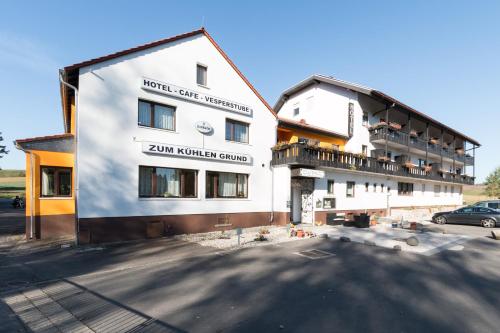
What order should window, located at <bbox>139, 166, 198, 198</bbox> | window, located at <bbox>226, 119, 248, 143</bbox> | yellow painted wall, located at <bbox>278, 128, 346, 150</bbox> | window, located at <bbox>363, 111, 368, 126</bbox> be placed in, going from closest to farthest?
1. window, located at <bbox>139, 166, 198, 198</bbox>
2. window, located at <bbox>226, 119, 248, 143</bbox>
3. yellow painted wall, located at <bbox>278, 128, 346, 150</bbox>
4. window, located at <bbox>363, 111, 368, 126</bbox>

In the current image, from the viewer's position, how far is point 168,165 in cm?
1374

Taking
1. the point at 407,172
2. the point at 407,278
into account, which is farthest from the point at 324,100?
the point at 407,278

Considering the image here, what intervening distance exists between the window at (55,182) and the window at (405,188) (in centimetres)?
2826

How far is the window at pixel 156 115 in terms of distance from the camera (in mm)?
13298

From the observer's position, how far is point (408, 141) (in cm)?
2670

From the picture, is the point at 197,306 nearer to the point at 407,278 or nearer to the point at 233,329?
the point at 233,329

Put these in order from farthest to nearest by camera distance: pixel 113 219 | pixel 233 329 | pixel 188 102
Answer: pixel 188 102 → pixel 113 219 → pixel 233 329

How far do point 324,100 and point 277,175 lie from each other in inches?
412

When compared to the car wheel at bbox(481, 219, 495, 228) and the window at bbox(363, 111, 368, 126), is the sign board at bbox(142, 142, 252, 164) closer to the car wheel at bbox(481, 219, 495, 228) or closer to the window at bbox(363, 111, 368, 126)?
the window at bbox(363, 111, 368, 126)

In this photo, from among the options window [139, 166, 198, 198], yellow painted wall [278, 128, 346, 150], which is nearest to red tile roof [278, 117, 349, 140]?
yellow painted wall [278, 128, 346, 150]

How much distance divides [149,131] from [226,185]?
547cm

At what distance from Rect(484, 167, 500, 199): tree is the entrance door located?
54.4m

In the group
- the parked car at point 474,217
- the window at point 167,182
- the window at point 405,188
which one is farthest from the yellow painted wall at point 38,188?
the window at point 405,188

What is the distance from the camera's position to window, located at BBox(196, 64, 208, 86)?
1536 centimetres
